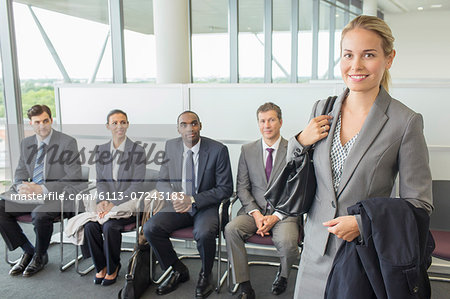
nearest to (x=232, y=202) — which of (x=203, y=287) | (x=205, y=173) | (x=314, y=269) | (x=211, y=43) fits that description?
(x=205, y=173)

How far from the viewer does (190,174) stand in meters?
3.48

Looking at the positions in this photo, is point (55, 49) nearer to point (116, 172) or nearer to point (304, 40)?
point (116, 172)

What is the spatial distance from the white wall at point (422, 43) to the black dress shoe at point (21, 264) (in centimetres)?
1421

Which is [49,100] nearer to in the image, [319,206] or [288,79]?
[319,206]

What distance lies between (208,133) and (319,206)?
8.04ft

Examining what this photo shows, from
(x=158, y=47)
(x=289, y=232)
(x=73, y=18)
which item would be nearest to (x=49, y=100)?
(x=73, y=18)

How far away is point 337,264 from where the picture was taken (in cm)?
134

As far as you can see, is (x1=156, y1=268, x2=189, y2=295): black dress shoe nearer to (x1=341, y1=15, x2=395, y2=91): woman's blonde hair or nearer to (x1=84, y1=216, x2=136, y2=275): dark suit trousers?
(x1=84, y1=216, x2=136, y2=275): dark suit trousers

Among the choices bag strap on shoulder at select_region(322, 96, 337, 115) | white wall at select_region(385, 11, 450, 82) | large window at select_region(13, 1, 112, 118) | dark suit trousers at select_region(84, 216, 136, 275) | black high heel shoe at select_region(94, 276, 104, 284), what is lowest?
black high heel shoe at select_region(94, 276, 104, 284)

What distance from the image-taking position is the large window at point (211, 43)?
582 centimetres

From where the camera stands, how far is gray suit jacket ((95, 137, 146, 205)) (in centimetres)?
358

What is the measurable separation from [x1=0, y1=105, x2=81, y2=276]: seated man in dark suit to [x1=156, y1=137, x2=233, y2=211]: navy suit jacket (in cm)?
94

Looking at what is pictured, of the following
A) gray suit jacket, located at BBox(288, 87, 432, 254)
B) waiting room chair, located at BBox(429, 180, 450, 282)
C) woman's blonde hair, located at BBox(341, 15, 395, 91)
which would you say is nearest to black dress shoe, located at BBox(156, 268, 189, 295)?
waiting room chair, located at BBox(429, 180, 450, 282)

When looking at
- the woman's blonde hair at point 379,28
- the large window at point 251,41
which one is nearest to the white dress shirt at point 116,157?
the woman's blonde hair at point 379,28
